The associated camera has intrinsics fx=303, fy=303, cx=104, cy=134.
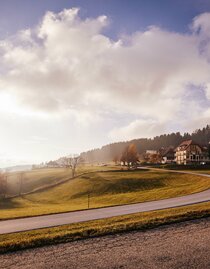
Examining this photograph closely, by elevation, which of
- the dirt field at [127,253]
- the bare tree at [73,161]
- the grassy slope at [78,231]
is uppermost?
the bare tree at [73,161]

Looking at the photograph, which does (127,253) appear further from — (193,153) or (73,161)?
(193,153)

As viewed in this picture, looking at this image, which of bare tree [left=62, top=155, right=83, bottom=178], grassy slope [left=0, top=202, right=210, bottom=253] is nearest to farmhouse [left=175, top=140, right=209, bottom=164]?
bare tree [left=62, top=155, right=83, bottom=178]

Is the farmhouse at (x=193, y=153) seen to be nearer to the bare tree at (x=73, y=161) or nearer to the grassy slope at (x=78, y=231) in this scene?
the bare tree at (x=73, y=161)

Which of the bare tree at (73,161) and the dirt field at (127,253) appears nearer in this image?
the dirt field at (127,253)

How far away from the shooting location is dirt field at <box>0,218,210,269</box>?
11875 millimetres

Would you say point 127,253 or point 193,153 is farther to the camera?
point 193,153

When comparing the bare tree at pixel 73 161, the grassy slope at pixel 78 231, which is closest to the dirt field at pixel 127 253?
the grassy slope at pixel 78 231

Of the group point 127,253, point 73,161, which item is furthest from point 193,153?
point 127,253

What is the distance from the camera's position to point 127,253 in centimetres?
1306

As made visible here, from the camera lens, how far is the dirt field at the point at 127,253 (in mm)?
11875

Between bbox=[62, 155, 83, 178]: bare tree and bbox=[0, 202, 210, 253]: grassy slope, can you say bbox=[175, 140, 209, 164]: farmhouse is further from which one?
bbox=[0, 202, 210, 253]: grassy slope

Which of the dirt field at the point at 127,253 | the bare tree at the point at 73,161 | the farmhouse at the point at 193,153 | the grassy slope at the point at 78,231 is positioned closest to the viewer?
the dirt field at the point at 127,253

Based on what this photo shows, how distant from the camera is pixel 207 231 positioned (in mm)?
16406

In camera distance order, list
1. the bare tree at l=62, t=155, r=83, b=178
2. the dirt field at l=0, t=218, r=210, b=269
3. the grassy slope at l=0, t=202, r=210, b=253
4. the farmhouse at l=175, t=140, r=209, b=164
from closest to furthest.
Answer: the dirt field at l=0, t=218, r=210, b=269 < the grassy slope at l=0, t=202, r=210, b=253 < the bare tree at l=62, t=155, r=83, b=178 < the farmhouse at l=175, t=140, r=209, b=164
